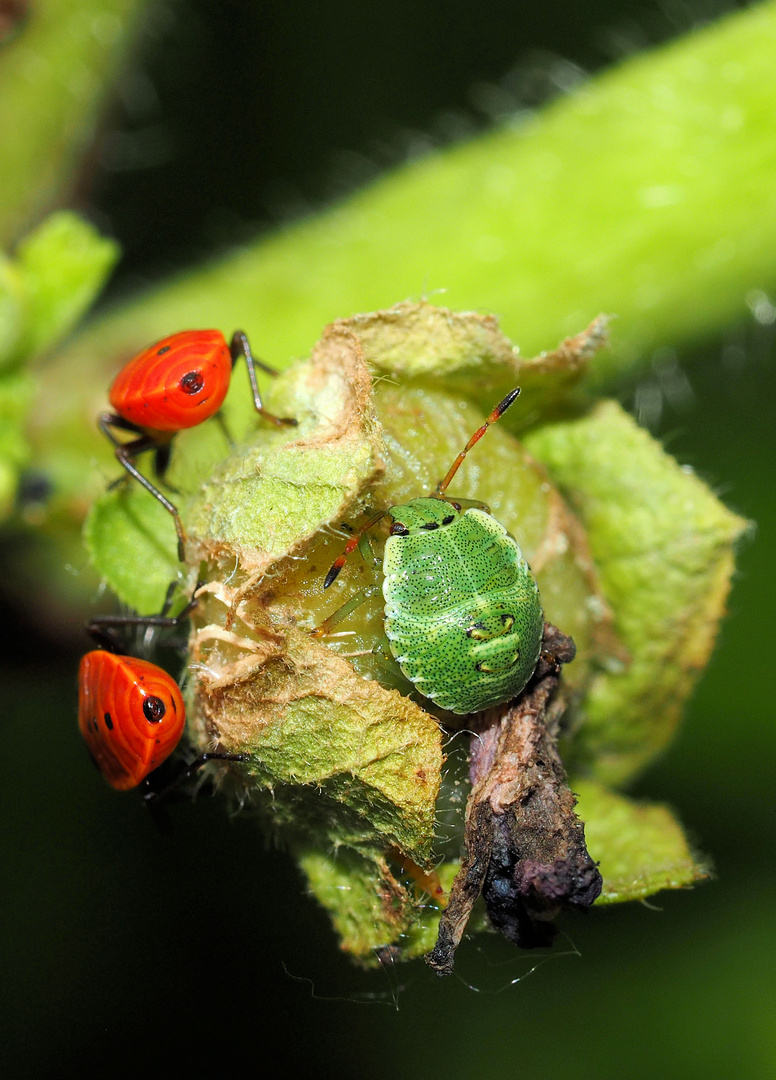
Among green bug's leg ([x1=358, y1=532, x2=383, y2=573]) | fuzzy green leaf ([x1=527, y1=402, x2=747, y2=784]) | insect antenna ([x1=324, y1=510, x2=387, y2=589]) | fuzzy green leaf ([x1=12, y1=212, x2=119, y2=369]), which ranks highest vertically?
fuzzy green leaf ([x1=12, y1=212, x2=119, y2=369])

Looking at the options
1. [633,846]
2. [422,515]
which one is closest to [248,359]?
[422,515]

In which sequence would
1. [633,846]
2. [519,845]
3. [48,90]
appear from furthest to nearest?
1. [48,90]
2. [633,846]
3. [519,845]

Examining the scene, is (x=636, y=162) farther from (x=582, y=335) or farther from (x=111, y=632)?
(x=111, y=632)

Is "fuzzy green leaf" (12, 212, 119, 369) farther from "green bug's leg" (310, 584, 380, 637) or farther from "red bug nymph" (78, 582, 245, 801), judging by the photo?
"green bug's leg" (310, 584, 380, 637)

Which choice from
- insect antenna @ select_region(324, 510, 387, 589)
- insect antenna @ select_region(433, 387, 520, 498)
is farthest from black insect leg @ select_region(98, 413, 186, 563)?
insect antenna @ select_region(433, 387, 520, 498)

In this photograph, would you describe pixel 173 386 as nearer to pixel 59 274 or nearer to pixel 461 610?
pixel 59 274

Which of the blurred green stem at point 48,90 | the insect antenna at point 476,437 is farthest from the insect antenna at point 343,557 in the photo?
the blurred green stem at point 48,90
